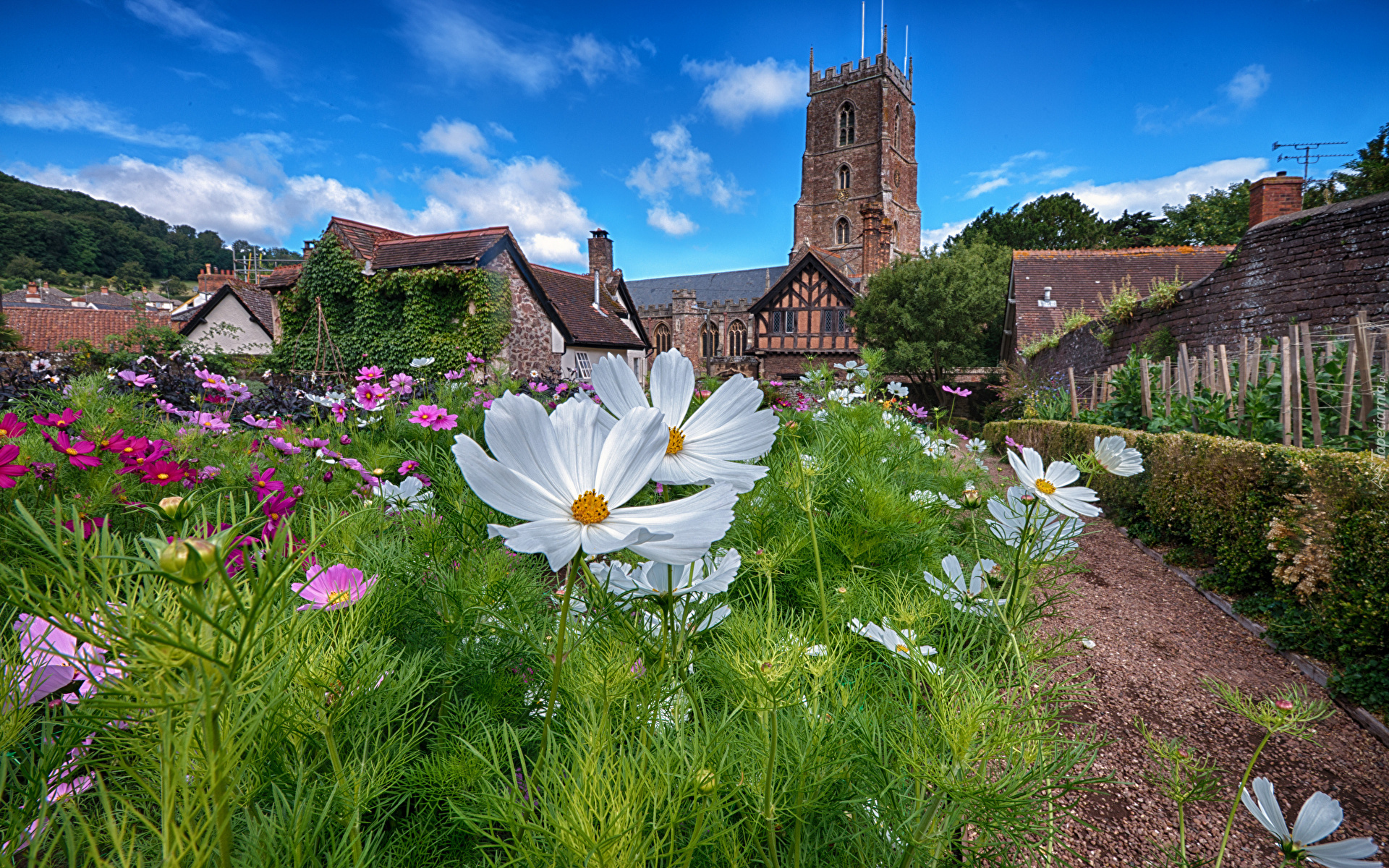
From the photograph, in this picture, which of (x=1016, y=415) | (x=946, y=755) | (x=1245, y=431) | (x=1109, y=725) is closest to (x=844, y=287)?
(x=1016, y=415)

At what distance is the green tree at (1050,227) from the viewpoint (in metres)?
33.2

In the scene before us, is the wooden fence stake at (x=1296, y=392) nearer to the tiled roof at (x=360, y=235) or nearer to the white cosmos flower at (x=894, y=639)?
the white cosmos flower at (x=894, y=639)

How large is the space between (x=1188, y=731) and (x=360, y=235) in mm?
18222

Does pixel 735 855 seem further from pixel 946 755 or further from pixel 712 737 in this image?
pixel 946 755

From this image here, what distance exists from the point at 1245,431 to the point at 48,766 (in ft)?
23.7

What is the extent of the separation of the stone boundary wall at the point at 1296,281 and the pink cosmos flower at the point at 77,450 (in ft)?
41.5

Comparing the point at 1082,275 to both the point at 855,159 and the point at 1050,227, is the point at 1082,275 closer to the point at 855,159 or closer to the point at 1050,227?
the point at 1050,227

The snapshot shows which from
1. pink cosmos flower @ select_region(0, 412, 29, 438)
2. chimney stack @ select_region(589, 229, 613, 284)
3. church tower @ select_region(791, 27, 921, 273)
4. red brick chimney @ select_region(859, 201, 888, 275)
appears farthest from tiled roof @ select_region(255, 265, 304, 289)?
church tower @ select_region(791, 27, 921, 273)

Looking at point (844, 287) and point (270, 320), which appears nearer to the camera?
point (270, 320)

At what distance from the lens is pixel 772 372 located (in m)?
24.7

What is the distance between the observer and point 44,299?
3419 cm

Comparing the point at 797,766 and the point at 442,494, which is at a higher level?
the point at 442,494

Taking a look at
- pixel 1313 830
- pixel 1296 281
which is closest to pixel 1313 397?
pixel 1313 830

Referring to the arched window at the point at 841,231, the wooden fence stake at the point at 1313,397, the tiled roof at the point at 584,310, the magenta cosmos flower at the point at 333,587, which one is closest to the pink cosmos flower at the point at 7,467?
the magenta cosmos flower at the point at 333,587
